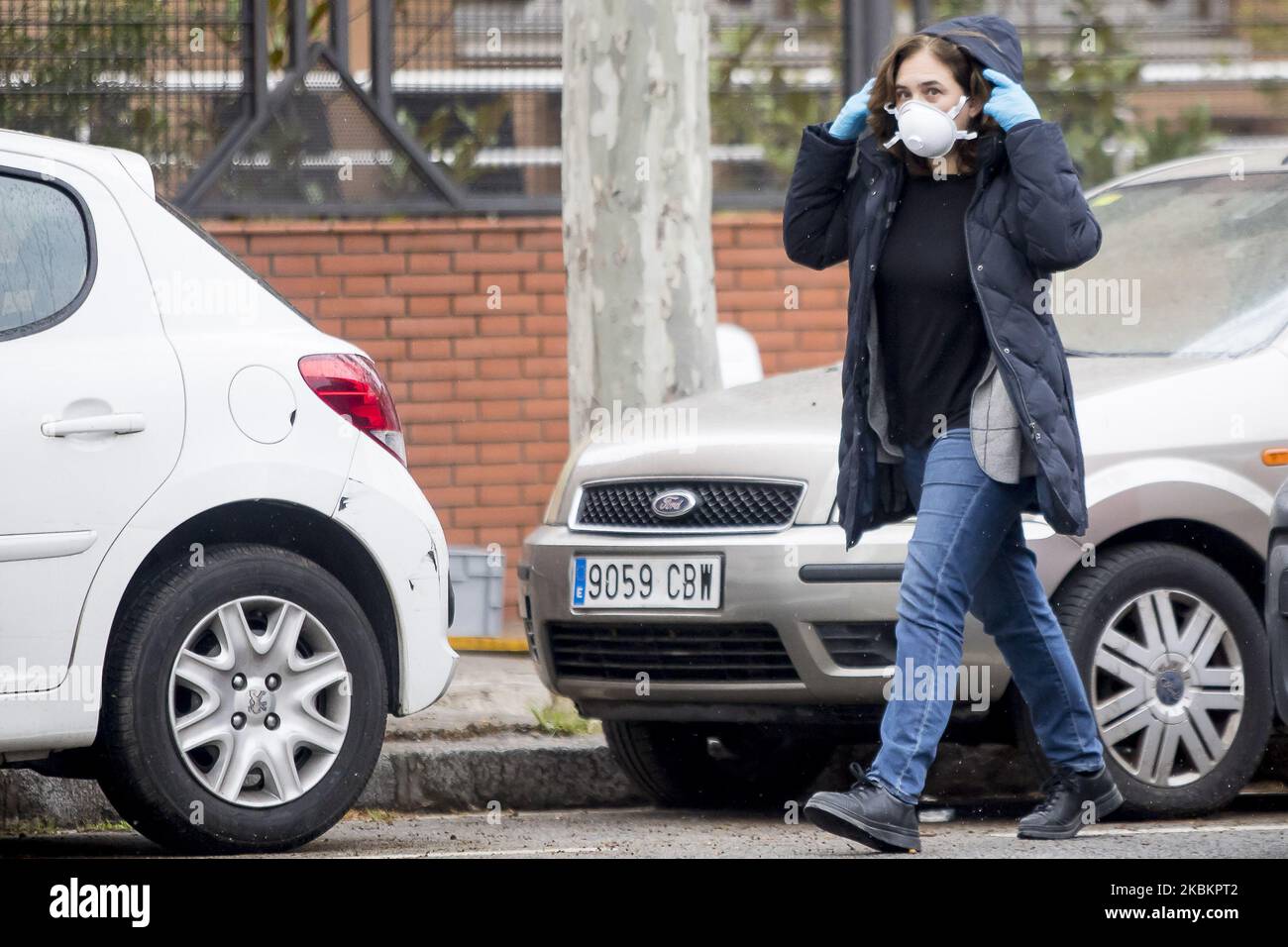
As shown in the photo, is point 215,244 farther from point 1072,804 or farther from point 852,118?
point 1072,804

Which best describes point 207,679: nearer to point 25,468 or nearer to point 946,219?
point 25,468

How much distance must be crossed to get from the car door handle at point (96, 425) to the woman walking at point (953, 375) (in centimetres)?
153

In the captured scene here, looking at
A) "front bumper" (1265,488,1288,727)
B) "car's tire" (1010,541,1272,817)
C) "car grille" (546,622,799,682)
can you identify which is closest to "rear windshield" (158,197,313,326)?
Answer: "car grille" (546,622,799,682)

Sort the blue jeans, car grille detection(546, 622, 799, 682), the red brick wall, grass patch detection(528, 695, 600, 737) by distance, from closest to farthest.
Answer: the blue jeans → car grille detection(546, 622, 799, 682) → grass patch detection(528, 695, 600, 737) → the red brick wall

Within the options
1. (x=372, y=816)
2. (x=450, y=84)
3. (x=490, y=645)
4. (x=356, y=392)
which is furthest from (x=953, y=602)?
(x=450, y=84)

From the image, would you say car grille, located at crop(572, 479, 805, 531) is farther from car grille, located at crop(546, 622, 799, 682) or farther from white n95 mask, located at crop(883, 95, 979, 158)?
white n95 mask, located at crop(883, 95, 979, 158)

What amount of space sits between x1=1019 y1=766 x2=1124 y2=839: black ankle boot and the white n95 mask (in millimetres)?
1436

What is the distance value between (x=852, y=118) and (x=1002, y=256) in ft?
1.62

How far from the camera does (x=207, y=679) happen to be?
502cm

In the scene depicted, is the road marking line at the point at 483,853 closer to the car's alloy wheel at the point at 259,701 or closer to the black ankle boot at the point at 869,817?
the car's alloy wheel at the point at 259,701

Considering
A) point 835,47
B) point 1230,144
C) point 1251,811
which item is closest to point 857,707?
point 1251,811

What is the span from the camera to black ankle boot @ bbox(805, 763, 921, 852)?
4758 millimetres

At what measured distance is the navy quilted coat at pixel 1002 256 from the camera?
4805 millimetres

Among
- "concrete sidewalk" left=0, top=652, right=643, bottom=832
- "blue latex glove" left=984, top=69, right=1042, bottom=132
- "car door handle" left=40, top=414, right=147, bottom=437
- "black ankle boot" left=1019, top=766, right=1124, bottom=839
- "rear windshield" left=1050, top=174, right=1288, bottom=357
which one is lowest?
"concrete sidewalk" left=0, top=652, right=643, bottom=832
